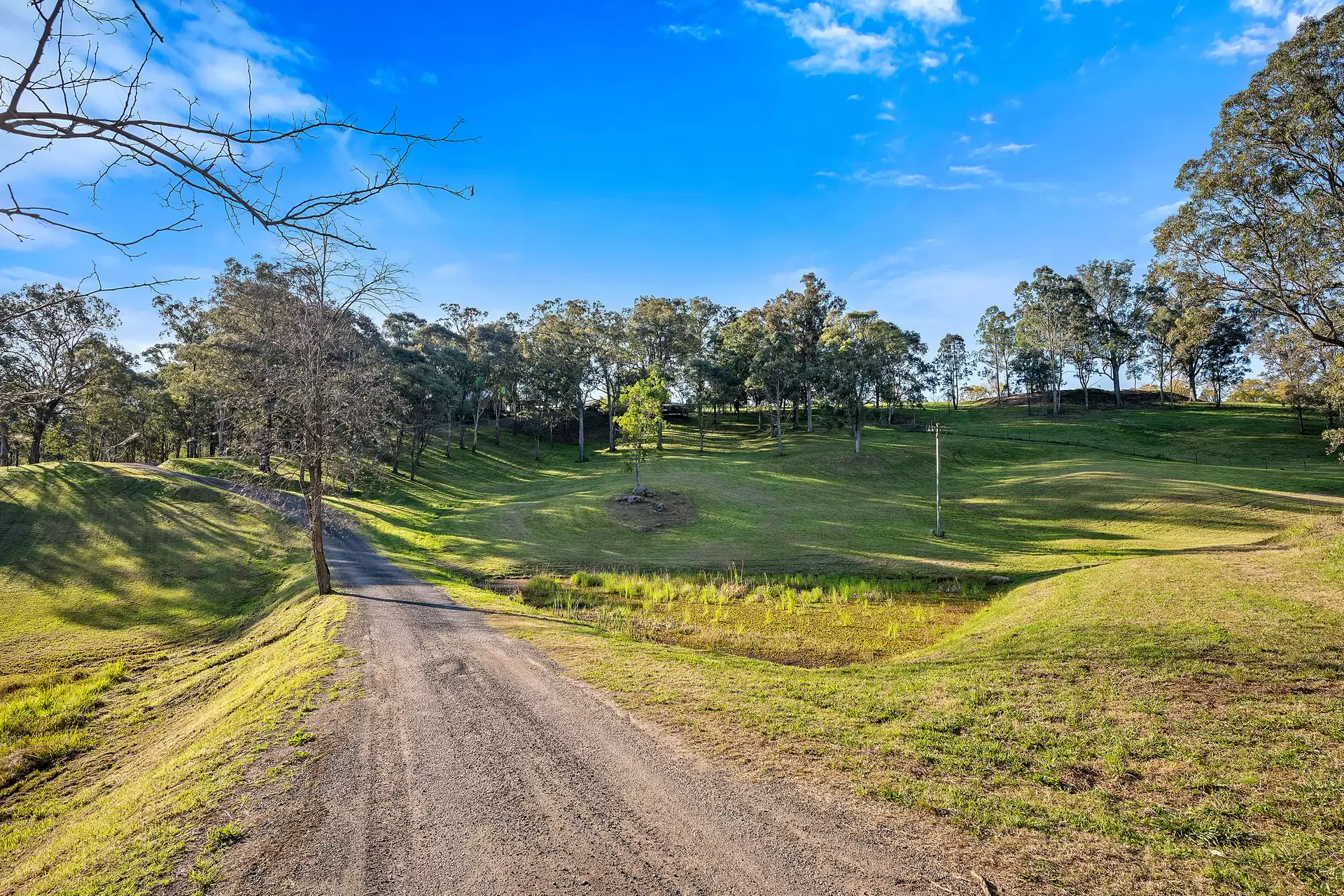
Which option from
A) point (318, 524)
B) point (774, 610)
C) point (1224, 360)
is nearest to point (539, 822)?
point (774, 610)

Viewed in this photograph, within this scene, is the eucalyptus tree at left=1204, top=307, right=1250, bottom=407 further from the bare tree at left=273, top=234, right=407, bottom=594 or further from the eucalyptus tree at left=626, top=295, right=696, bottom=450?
the bare tree at left=273, top=234, right=407, bottom=594

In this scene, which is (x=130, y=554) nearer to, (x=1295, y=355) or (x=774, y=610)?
(x=774, y=610)

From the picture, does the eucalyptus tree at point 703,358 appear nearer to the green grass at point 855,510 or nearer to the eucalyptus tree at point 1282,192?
the green grass at point 855,510

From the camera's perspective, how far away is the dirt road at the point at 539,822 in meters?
4.04

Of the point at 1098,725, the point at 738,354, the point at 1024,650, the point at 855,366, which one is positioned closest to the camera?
the point at 1098,725

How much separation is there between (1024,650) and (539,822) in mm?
9295

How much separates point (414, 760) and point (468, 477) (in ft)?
162

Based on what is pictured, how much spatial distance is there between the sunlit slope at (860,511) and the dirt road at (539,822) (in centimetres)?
1645

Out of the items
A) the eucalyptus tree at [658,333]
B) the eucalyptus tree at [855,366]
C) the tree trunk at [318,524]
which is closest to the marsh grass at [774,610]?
the tree trunk at [318,524]

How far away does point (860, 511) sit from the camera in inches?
1366

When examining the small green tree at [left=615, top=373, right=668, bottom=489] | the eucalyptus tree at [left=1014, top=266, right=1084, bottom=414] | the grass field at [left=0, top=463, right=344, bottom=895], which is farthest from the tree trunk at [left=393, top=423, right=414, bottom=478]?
the eucalyptus tree at [left=1014, top=266, right=1084, bottom=414]

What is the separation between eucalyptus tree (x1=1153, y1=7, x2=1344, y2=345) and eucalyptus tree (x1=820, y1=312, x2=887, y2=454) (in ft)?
111

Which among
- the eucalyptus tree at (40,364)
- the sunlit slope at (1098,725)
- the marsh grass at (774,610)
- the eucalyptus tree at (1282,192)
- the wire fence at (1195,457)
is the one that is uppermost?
the eucalyptus tree at (1282,192)

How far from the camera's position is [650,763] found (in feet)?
19.0
